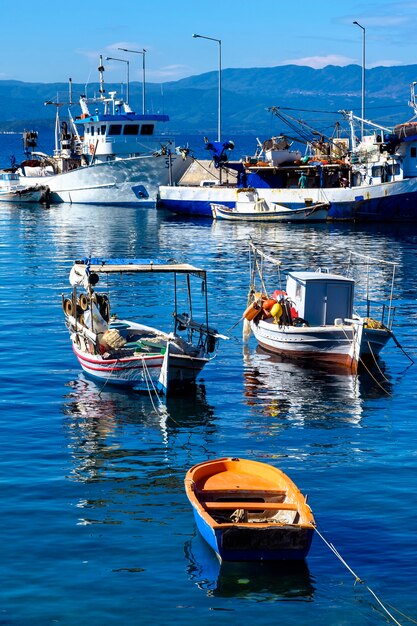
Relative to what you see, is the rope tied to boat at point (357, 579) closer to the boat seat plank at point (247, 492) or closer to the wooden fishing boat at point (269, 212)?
the boat seat plank at point (247, 492)

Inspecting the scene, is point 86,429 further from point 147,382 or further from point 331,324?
point 331,324

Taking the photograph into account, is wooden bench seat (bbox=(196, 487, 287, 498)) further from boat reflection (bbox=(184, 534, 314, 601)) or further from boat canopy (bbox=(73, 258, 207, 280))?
boat canopy (bbox=(73, 258, 207, 280))

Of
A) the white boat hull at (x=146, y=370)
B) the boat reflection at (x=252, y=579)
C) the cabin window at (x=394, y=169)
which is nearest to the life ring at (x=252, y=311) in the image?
the white boat hull at (x=146, y=370)

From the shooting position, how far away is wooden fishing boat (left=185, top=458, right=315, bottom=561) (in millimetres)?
20125

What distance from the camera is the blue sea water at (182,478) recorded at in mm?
19625

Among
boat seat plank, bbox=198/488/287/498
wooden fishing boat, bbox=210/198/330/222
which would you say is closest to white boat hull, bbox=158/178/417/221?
wooden fishing boat, bbox=210/198/330/222

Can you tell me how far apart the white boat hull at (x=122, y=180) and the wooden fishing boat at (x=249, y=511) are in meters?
79.0

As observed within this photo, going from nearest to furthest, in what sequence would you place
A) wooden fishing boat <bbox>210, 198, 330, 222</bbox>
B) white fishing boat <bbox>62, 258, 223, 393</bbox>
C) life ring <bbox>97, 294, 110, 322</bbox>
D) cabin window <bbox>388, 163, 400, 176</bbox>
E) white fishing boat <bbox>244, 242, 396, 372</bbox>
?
white fishing boat <bbox>62, 258, 223, 393</bbox>, white fishing boat <bbox>244, 242, 396, 372</bbox>, life ring <bbox>97, 294, 110, 322</bbox>, cabin window <bbox>388, 163, 400, 176</bbox>, wooden fishing boat <bbox>210, 198, 330, 222</bbox>

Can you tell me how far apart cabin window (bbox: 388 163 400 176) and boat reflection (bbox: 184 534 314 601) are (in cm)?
6783

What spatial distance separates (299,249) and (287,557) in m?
51.6

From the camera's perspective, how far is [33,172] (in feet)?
389

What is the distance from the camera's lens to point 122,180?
104 m

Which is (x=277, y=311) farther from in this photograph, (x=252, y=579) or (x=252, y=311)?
(x=252, y=579)

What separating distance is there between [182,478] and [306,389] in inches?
392
